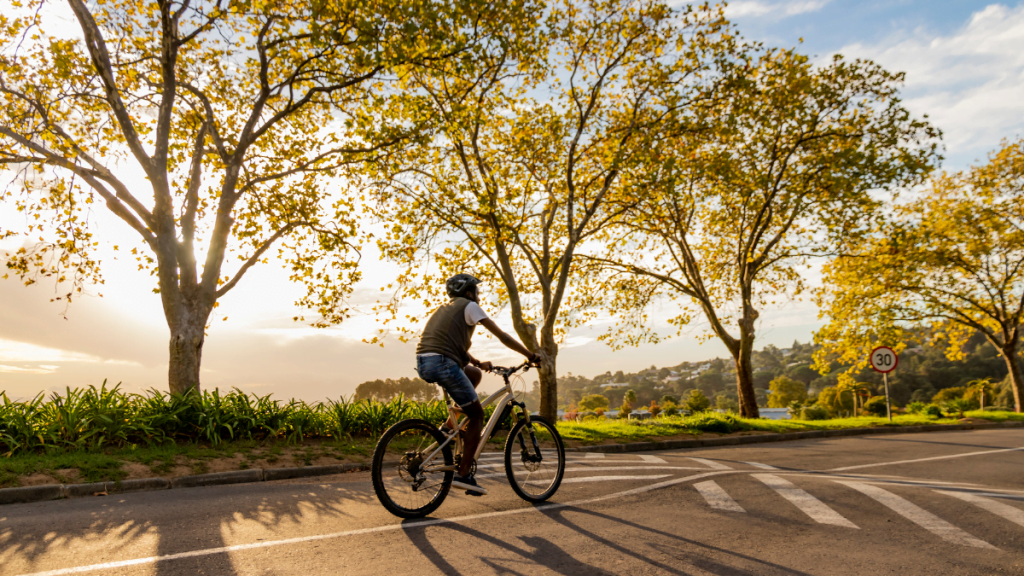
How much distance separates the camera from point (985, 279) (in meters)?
25.4

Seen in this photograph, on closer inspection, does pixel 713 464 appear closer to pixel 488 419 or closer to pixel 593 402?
pixel 488 419


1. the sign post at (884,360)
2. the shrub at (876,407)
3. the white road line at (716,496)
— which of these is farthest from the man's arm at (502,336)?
the shrub at (876,407)

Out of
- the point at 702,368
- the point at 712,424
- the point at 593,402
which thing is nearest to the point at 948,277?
the point at 712,424

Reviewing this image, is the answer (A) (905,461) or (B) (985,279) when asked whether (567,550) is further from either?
(B) (985,279)

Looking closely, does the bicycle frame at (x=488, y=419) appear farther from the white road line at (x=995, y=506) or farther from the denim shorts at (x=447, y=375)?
the white road line at (x=995, y=506)

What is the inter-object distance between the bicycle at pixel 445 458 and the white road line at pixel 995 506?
409 centimetres

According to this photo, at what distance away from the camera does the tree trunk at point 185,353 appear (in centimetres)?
1145

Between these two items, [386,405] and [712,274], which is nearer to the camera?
[386,405]

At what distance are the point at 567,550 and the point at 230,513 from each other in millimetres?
3178

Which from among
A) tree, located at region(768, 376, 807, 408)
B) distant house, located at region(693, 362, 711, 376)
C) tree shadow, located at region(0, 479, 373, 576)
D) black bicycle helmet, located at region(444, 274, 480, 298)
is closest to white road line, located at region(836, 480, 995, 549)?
black bicycle helmet, located at region(444, 274, 480, 298)

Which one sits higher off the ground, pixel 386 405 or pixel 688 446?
pixel 386 405

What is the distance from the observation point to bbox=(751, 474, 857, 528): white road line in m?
5.02

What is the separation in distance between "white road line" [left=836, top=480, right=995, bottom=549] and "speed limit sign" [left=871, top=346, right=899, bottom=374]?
1503 cm

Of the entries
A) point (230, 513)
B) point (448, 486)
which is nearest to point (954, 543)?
point (448, 486)
